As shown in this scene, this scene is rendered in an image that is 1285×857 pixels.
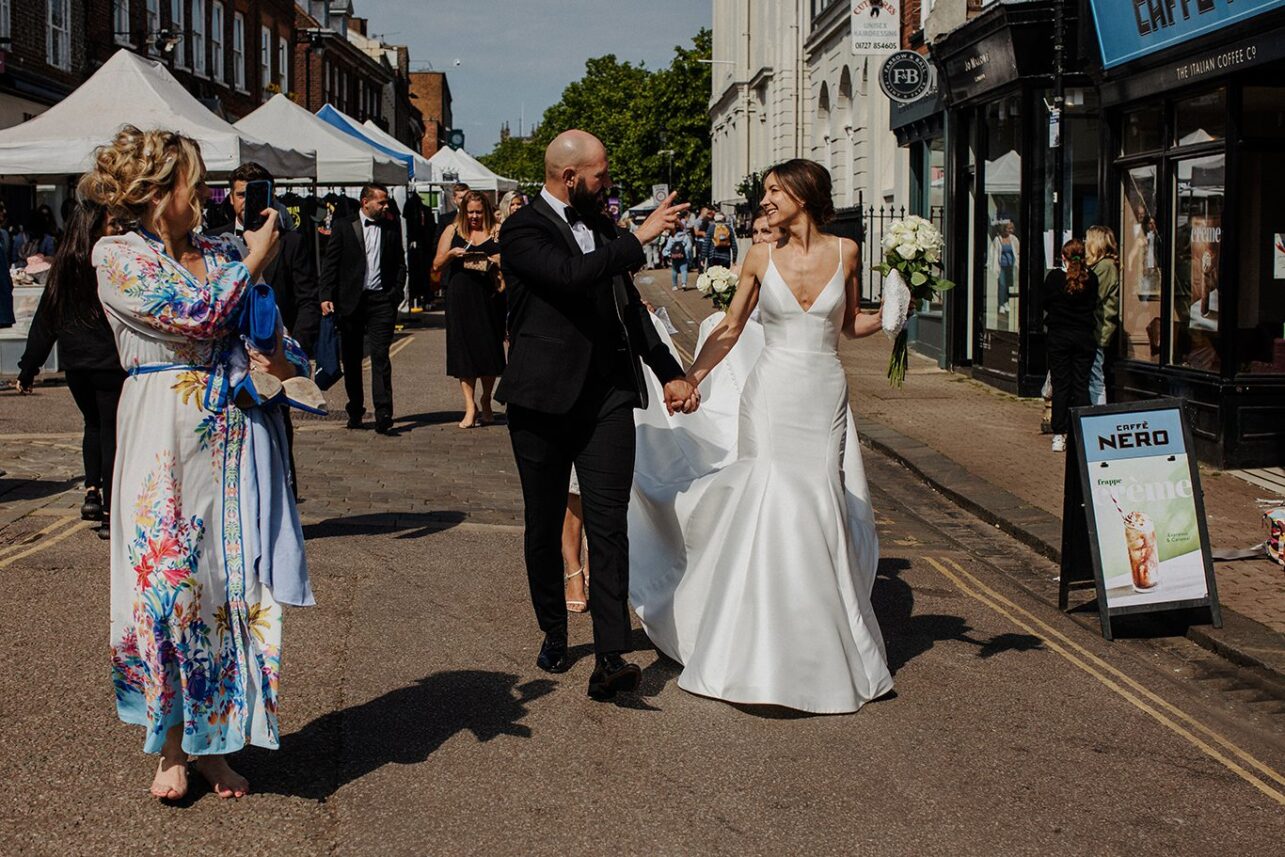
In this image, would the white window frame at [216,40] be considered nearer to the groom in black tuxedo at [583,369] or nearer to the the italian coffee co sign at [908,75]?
the the italian coffee co sign at [908,75]

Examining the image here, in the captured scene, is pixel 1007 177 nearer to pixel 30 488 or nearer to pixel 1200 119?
pixel 1200 119

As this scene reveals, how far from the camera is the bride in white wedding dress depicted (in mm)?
5699

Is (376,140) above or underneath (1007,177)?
above

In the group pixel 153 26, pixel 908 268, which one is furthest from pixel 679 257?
pixel 908 268

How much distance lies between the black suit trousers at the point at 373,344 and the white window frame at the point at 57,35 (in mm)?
19297

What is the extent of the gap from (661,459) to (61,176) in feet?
43.6

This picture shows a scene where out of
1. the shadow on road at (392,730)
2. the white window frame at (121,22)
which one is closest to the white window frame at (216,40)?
the white window frame at (121,22)

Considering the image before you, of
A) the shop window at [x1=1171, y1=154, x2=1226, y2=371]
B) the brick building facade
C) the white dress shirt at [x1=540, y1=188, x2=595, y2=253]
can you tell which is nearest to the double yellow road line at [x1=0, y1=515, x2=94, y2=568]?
the white dress shirt at [x1=540, y1=188, x2=595, y2=253]

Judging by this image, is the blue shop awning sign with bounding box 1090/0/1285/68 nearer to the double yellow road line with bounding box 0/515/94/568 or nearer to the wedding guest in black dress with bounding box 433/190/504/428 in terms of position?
the wedding guest in black dress with bounding box 433/190/504/428

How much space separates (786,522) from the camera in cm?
584

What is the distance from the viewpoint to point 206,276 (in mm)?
4480

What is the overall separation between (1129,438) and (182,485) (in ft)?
14.5

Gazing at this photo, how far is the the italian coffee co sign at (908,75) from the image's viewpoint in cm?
2059

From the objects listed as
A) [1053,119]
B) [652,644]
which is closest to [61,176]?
[1053,119]
